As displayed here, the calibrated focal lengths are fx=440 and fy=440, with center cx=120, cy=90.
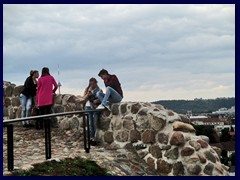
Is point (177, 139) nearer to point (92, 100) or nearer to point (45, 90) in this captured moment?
point (92, 100)

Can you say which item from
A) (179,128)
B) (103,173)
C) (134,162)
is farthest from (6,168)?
(179,128)

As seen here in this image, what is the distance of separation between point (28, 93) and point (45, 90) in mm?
978

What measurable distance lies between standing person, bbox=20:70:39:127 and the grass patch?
3989 mm

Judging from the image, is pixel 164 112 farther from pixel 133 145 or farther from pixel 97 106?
pixel 97 106

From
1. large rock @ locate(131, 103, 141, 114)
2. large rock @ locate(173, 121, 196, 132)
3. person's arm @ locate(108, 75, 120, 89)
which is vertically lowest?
large rock @ locate(173, 121, 196, 132)

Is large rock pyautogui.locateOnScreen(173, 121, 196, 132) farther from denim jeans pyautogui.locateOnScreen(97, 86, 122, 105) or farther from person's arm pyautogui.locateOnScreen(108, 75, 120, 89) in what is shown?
person's arm pyautogui.locateOnScreen(108, 75, 120, 89)

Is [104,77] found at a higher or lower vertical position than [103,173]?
higher

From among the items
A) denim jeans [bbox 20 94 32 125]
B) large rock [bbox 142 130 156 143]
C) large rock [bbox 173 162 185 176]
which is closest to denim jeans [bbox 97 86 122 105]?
large rock [bbox 142 130 156 143]

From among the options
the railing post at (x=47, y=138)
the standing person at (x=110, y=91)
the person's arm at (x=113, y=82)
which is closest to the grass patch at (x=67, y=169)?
the railing post at (x=47, y=138)

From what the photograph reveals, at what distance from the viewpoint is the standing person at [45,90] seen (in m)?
10.6

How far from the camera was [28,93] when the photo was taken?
11.4 meters

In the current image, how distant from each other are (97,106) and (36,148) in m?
1.57

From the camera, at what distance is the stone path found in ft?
25.0

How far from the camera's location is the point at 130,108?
29.1 ft
